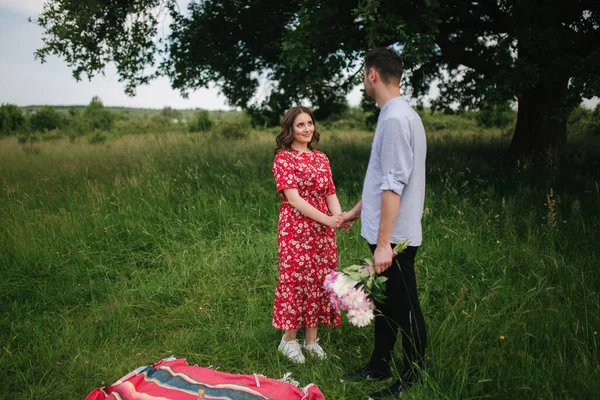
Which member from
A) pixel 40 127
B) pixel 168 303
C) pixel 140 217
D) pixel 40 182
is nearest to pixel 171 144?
pixel 40 182

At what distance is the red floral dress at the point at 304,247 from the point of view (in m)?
3.13

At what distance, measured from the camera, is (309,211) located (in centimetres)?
303

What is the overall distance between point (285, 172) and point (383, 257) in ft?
3.37

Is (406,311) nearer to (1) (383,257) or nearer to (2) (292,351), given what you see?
(1) (383,257)

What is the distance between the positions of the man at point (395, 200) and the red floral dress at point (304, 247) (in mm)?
645

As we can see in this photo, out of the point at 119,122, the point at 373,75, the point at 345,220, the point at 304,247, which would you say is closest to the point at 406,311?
the point at 345,220

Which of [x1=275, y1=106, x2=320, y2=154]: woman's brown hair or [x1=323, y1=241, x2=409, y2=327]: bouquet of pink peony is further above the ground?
[x1=275, y1=106, x2=320, y2=154]: woman's brown hair

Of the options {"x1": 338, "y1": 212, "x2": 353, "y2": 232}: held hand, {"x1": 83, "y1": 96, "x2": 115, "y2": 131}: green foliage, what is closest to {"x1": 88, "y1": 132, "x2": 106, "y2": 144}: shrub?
{"x1": 338, "y1": 212, "x2": 353, "y2": 232}: held hand

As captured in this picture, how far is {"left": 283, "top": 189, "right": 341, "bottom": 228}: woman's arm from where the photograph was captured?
9.94 feet

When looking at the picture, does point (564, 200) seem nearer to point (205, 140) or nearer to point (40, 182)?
point (205, 140)

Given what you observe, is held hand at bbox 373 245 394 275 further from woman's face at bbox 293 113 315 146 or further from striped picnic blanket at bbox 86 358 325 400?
woman's face at bbox 293 113 315 146

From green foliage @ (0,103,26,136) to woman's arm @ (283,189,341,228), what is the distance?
112ft

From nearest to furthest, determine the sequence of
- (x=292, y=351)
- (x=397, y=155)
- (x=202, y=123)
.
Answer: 1. (x=397, y=155)
2. (x=292, y=351)
3. (x=202, y=123)

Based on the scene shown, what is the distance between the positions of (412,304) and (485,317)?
1.13 meters
